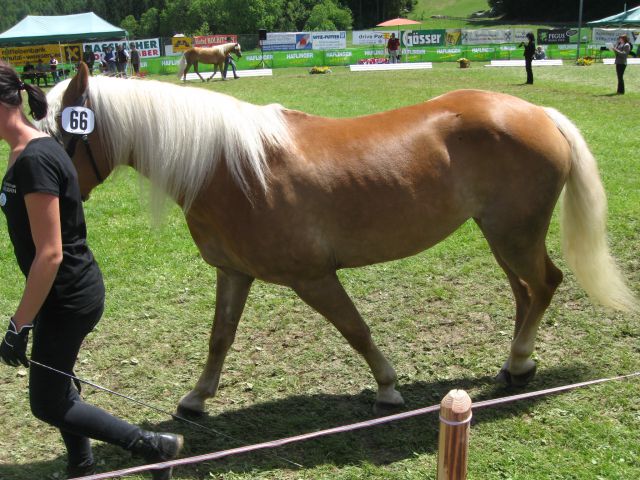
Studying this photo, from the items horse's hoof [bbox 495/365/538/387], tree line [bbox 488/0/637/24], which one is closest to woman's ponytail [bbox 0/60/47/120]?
horse's hoof [bbox 495/365/538/387]

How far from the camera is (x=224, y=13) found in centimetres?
6700

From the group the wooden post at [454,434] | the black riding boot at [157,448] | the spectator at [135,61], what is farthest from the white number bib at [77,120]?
the spectator at [135,61]

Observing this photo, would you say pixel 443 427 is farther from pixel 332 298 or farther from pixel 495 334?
pixel 495 334

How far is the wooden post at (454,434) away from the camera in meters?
1.93

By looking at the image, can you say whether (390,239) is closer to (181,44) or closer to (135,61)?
(135,61)

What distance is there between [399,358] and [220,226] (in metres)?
1.85

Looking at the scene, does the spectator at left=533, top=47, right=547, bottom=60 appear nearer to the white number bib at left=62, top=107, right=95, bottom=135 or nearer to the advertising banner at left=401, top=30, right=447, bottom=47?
the advertising banner at left=401, top=30, right=447, bottom=47

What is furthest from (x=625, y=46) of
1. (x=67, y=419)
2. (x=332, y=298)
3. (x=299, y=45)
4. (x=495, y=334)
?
(x=299, y=45)

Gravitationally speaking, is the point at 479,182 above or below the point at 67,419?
above

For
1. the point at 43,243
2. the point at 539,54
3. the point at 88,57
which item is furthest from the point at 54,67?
the point at 43,243

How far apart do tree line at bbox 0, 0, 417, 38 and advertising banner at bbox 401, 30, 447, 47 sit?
2622 centimetres

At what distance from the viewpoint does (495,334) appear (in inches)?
194

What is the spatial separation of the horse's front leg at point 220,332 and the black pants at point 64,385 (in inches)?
35.4

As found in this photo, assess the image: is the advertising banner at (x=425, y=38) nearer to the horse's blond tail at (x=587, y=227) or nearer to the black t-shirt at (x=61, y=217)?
the horse's blond tail at (x=587, y=227)
